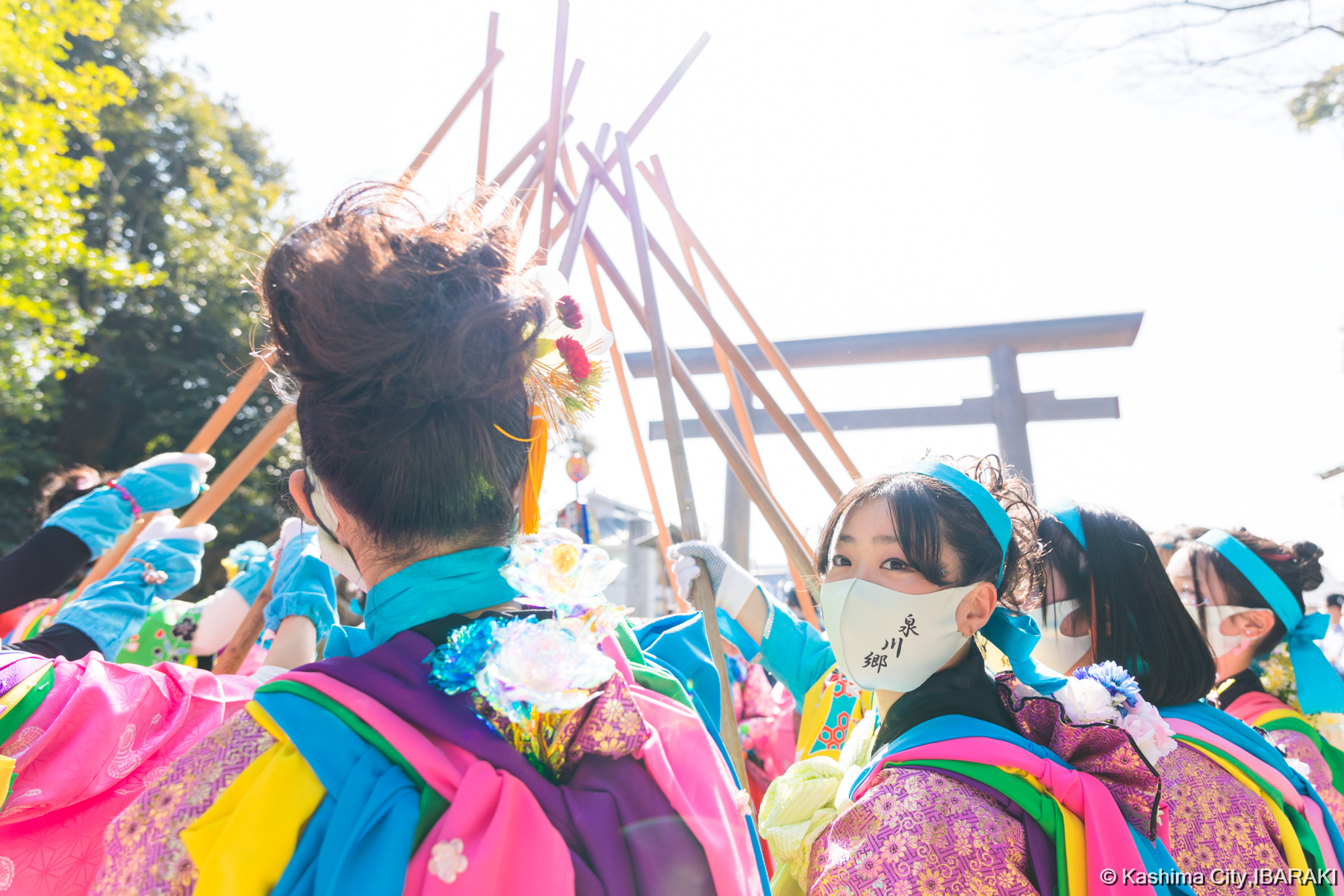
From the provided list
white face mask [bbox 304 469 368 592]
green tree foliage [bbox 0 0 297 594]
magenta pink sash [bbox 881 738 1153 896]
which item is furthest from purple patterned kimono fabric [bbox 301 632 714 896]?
green tree foliage [bbox 0 0 297 594]

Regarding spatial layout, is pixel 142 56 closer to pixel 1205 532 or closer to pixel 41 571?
pixel 41 571

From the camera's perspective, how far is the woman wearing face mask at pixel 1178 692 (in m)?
1.35

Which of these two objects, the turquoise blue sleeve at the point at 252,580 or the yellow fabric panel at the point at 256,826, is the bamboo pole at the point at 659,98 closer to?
the turquoise blue sleeve at the point at 252,580

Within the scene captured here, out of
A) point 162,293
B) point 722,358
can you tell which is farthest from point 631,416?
point 162,293

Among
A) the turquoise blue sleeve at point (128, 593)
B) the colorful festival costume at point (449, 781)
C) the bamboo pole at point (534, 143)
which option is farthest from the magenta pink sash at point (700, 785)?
the bamboo pole at point (534, 143)

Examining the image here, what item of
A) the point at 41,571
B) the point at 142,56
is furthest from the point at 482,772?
the point at 142,56

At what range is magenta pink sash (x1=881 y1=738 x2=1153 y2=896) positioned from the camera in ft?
3.43

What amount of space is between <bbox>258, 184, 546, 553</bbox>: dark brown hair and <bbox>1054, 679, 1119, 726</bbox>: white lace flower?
102 cm

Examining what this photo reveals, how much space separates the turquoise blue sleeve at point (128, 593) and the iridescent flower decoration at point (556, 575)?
176 cm

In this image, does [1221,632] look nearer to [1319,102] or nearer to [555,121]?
[555,121]

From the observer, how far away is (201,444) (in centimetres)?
273

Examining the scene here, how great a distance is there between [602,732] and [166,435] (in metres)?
12.7

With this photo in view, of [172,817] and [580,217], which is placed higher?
[580,217]

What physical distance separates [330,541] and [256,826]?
17.6 inches
